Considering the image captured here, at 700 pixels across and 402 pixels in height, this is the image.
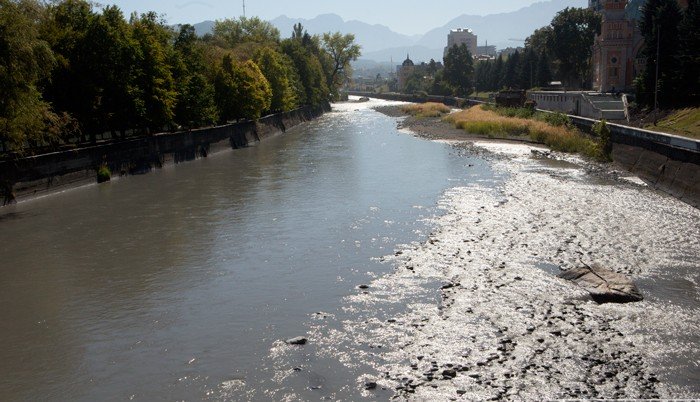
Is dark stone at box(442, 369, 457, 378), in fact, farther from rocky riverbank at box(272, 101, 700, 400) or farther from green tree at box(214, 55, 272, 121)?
green tree at box(214, 55, 272, 121)

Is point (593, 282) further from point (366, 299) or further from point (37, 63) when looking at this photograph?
point (37, 63)

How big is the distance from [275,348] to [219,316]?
3111mm

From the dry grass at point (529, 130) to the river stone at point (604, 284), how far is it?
33209 mm

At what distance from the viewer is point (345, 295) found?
20.5 m

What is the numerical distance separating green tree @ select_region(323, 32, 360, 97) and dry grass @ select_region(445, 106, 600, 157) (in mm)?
61523

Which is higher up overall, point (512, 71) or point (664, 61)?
point (664, 61)

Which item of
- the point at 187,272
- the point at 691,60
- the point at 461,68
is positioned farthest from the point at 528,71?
the point at 187,272

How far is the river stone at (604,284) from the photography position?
1927 centimetres

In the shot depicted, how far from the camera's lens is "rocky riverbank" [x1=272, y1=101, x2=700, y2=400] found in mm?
14547

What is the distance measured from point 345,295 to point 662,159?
2779 centimetres

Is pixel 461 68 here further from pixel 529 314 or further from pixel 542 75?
pixel 529 314

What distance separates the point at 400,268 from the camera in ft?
76.2

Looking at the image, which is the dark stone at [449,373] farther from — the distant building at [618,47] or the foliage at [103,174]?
the distant building at [618,47]

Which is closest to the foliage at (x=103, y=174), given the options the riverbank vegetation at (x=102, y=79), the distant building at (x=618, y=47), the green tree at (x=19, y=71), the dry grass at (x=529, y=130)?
the riverbank vegetation at (x=102, y=79)
